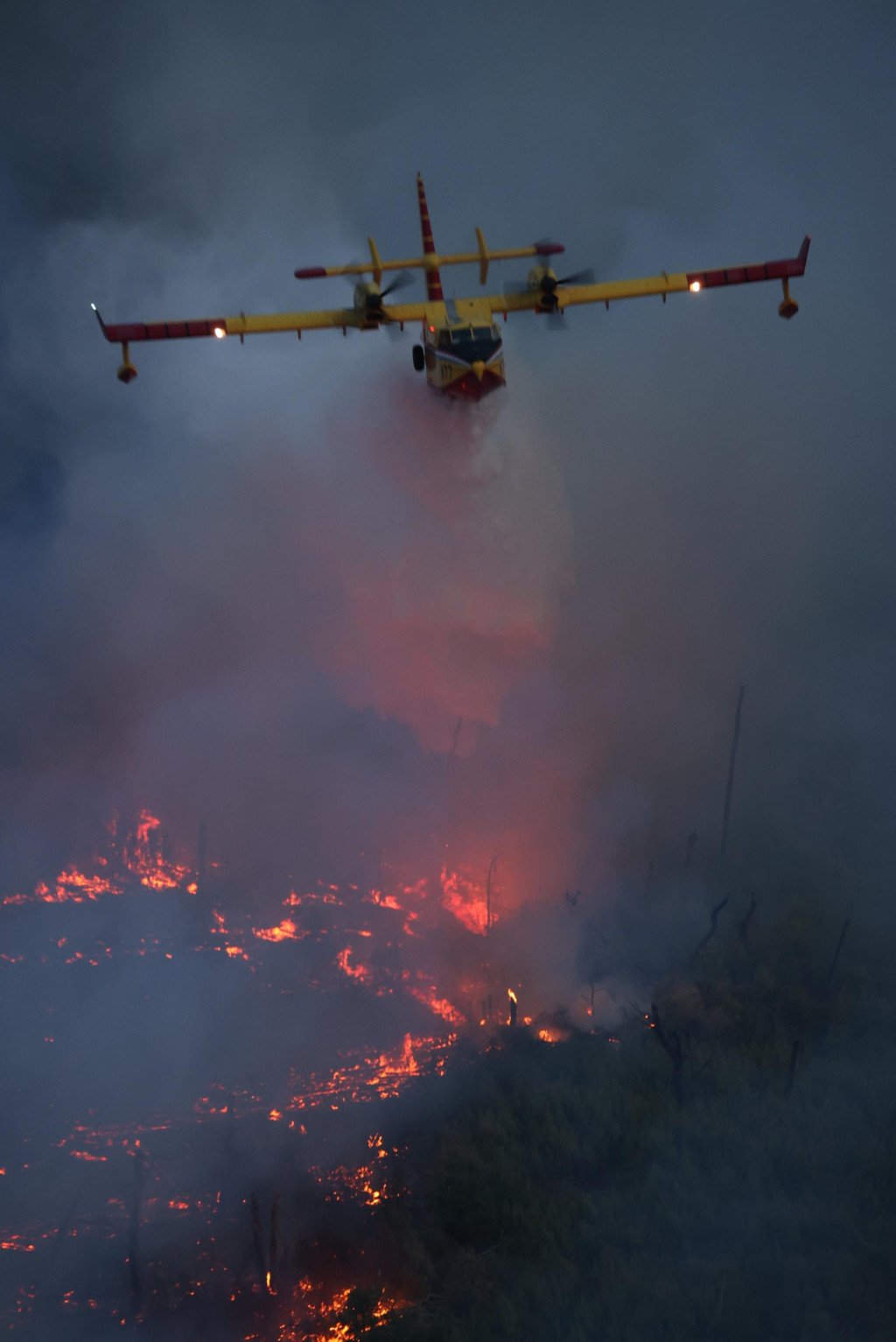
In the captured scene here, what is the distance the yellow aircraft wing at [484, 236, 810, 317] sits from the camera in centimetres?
3042

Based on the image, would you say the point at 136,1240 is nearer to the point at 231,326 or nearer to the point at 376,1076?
the point at 376,1076

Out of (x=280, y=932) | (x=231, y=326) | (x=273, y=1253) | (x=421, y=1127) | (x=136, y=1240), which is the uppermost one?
(x=231, y=326)

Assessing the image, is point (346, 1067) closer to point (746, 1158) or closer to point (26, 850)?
point (746, 1158)

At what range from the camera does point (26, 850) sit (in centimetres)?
4269

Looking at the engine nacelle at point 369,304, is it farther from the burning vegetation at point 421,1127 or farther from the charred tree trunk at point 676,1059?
the burning vegetation at point 421,1127

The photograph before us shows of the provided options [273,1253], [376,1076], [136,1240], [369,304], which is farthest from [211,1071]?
[369,304]

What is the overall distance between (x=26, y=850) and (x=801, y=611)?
4048 cm

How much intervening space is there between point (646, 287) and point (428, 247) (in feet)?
26.8

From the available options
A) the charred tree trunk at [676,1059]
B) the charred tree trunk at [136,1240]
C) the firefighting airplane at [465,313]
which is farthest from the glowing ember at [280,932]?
the firefighting airplane at [465,313]

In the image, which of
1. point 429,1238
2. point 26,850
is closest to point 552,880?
point 429,1238

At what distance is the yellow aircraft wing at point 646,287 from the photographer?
3042 cm

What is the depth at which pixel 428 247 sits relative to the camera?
116 ft

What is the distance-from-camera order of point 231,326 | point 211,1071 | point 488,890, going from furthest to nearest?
point 488,890
point 211,1071
point 231,326

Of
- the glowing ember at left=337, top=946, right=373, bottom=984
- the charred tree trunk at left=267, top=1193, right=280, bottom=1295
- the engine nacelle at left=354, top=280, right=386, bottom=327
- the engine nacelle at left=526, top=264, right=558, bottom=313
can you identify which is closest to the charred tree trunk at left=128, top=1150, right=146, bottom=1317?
the charred tree trunk at left=267, top=1193, right=280, bottom=1295
